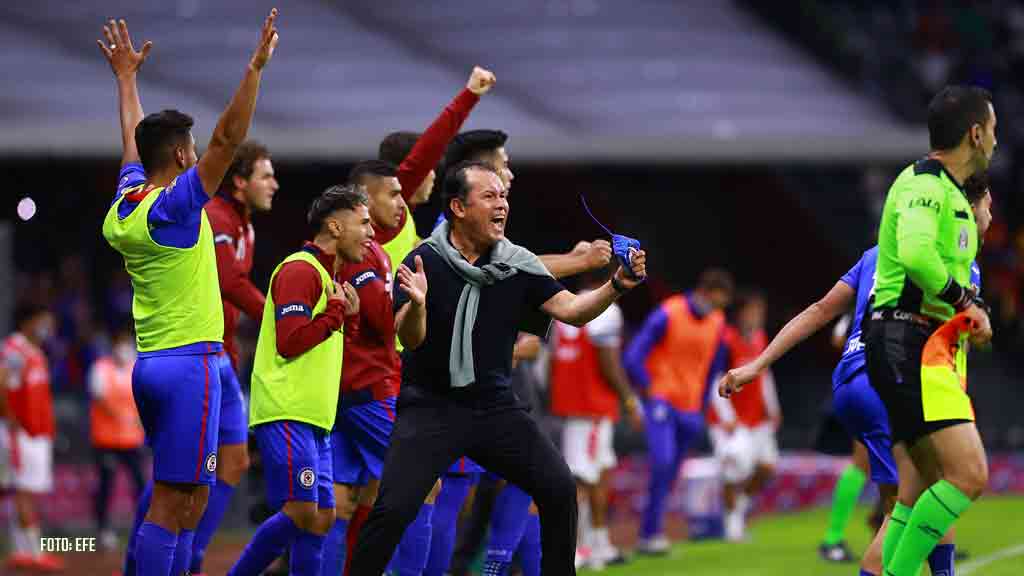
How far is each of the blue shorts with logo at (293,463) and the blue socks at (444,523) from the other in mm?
911

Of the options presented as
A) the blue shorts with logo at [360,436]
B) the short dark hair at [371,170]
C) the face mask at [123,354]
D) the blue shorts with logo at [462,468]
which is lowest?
the blue shorts with logo at [462,468]

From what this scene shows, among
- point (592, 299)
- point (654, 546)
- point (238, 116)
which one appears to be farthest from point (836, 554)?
point (238, 116)

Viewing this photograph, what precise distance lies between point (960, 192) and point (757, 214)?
1818 centimetres

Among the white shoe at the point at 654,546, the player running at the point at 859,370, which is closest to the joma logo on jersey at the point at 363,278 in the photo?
the player running at the point at 859,370

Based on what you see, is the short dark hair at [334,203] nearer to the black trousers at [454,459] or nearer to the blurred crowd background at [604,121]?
the black trousers at [454,459]

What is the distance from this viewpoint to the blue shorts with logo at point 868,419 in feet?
30.4

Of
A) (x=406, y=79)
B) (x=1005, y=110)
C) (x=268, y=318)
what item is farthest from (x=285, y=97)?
(x=268, y=318)

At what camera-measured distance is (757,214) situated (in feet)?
83.2

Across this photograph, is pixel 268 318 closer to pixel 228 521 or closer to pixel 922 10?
pixel 228 521

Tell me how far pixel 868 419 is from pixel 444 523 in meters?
2.32

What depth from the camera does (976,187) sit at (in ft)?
27.4

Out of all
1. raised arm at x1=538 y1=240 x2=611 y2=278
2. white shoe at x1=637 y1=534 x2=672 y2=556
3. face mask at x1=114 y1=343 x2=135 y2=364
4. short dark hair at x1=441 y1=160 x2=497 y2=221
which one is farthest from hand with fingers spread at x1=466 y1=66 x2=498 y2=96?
face mask at x1=114 y1=343 x2=135 y2=364

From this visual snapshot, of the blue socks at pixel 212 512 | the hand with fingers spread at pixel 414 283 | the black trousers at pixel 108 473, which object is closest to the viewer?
the hand with fingers spread at pixel 414 283

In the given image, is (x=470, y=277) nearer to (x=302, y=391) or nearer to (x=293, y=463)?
(x=302, y=391)
